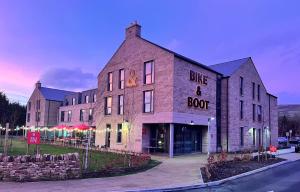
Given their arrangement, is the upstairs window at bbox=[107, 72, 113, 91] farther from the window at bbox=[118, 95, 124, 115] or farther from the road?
the road

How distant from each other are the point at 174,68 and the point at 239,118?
47.9ft

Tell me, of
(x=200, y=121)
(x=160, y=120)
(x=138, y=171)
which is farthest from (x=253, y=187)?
(x=200, y=121)

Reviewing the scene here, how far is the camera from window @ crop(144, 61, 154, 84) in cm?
3412

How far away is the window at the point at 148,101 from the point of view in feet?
111

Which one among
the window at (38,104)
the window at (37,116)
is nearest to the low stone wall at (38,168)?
the window at (37,116)

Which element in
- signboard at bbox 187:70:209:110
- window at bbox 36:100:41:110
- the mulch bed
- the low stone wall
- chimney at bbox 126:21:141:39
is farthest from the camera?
window at bbox 36:100:41:110

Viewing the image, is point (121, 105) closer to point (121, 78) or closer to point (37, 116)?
point (121, 78)

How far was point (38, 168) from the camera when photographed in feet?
47.9

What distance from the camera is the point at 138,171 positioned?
18906mm

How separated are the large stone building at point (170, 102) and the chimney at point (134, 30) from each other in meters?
0.11

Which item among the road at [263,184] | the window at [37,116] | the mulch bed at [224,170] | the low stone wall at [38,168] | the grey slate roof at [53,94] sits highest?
the grey slate roof at [53,94]

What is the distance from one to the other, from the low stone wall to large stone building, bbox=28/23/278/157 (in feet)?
53.0

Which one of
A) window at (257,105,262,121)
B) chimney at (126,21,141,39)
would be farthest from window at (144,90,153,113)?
window at (257,105,262,121)

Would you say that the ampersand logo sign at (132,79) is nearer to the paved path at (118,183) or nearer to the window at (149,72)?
the window at (149,72)
